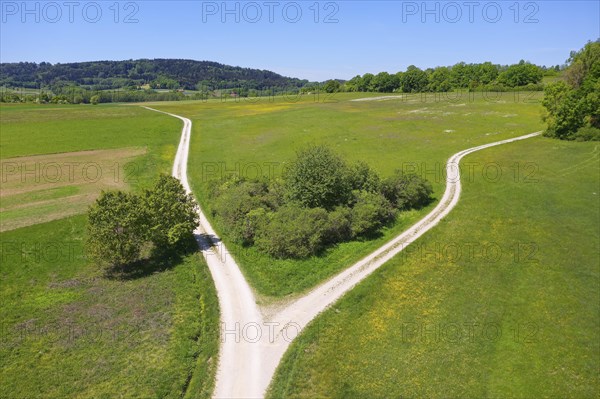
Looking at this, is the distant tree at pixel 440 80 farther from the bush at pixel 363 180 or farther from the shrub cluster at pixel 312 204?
the bush at pixel 363 180

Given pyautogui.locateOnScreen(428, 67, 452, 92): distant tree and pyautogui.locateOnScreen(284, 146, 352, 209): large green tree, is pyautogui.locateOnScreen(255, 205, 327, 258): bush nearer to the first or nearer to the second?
pyautogui.locateOnScreen(284, 146, 352, 209): large green tree

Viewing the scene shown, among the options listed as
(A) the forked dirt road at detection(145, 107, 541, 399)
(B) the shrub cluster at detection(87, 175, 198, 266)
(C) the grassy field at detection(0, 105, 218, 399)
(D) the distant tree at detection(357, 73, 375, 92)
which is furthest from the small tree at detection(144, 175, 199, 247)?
(D) the distant tree at detection(357, 73, 375, 92)

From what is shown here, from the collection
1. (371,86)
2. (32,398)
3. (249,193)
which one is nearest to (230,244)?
(249,193)

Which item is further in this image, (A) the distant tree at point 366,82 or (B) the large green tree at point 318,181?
(A) the distant tree at point 366,82

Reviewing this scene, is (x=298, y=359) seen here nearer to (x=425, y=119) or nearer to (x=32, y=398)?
(x=32, y=398)

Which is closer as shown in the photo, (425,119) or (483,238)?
(483,238)

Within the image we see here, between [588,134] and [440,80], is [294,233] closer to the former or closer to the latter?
[588,134]

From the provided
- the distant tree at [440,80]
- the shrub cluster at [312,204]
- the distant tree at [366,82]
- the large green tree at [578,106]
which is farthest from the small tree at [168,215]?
the distant tree at [366,82]
